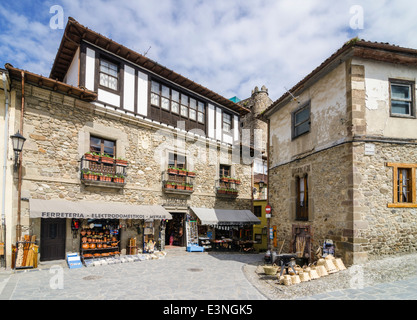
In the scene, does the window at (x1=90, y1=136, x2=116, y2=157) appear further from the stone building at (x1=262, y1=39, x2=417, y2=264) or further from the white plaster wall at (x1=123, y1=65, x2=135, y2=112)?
the stone building at (x1=262, y1=39, x2=417, y2=264)

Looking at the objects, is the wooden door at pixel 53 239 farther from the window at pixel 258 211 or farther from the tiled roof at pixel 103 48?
the window at pixel 258 211

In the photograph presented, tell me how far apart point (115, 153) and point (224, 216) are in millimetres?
7520

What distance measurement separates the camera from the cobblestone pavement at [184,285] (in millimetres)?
7055

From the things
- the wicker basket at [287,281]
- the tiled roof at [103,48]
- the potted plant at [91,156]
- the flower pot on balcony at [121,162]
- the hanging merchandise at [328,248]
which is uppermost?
the tiled roof at [103,48]

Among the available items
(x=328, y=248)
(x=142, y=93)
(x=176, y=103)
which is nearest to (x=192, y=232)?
(x=176, y=103)

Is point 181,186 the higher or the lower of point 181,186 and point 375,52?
the lower

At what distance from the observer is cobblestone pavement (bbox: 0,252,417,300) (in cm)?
705

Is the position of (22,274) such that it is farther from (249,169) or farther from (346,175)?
(249,169)

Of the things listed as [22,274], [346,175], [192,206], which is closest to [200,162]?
[192,206]

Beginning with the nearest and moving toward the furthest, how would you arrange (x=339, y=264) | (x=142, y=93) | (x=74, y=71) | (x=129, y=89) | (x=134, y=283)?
(x=134, y=283) → (x=339, y=264) → (x=74, y=71) → (x=129, y=89) → (x=142, y=93)

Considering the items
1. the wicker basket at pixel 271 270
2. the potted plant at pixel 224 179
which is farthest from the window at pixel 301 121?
the potted plant at pixel 224 179

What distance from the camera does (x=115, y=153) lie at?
13477 mm

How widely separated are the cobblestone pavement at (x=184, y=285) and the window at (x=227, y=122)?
10409mm

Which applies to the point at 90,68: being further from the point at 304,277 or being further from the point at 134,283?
the point at 304,277
